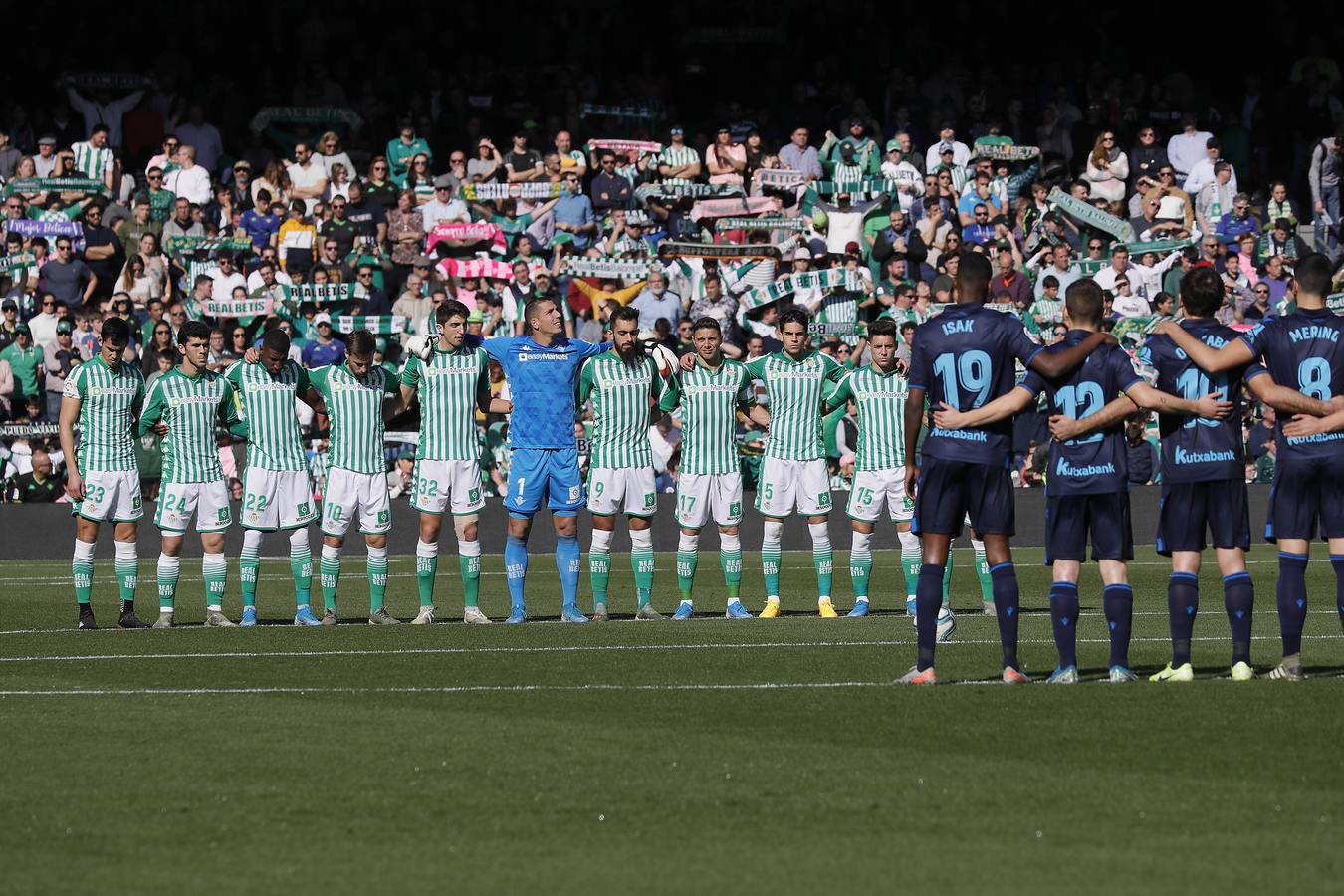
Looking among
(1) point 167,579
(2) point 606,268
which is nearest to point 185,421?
(1) point 167,579

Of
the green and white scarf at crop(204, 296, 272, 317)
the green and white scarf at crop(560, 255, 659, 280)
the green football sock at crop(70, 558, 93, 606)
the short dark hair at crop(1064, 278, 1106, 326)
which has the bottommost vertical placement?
the green football sock at crop(70, 558, 93, 606)

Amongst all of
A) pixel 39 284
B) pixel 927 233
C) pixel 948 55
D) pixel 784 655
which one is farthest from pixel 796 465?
pixel 948 55

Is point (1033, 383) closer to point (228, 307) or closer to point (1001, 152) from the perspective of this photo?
point (228, 307)

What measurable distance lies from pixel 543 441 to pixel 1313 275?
23.9ft

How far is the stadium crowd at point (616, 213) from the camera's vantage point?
28.0 metres

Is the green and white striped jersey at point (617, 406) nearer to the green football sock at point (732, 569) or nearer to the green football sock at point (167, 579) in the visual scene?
the green football sock at point (732, 569)

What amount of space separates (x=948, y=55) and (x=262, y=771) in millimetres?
30001

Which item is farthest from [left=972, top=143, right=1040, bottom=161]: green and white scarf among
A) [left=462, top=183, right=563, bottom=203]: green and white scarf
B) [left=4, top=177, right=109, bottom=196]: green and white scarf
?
[left=4, top=177, right=109, bottom=196]: green and white scarf

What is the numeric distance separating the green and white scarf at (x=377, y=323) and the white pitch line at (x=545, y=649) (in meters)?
14.7

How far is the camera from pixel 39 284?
29.2m

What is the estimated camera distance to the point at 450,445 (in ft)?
56.0

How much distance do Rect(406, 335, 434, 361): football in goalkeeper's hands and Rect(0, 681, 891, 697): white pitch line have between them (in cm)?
592

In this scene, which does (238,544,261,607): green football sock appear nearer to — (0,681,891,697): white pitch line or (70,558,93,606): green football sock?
(70,558,93,606): green football sock

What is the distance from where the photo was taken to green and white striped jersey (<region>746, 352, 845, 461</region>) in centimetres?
1806
